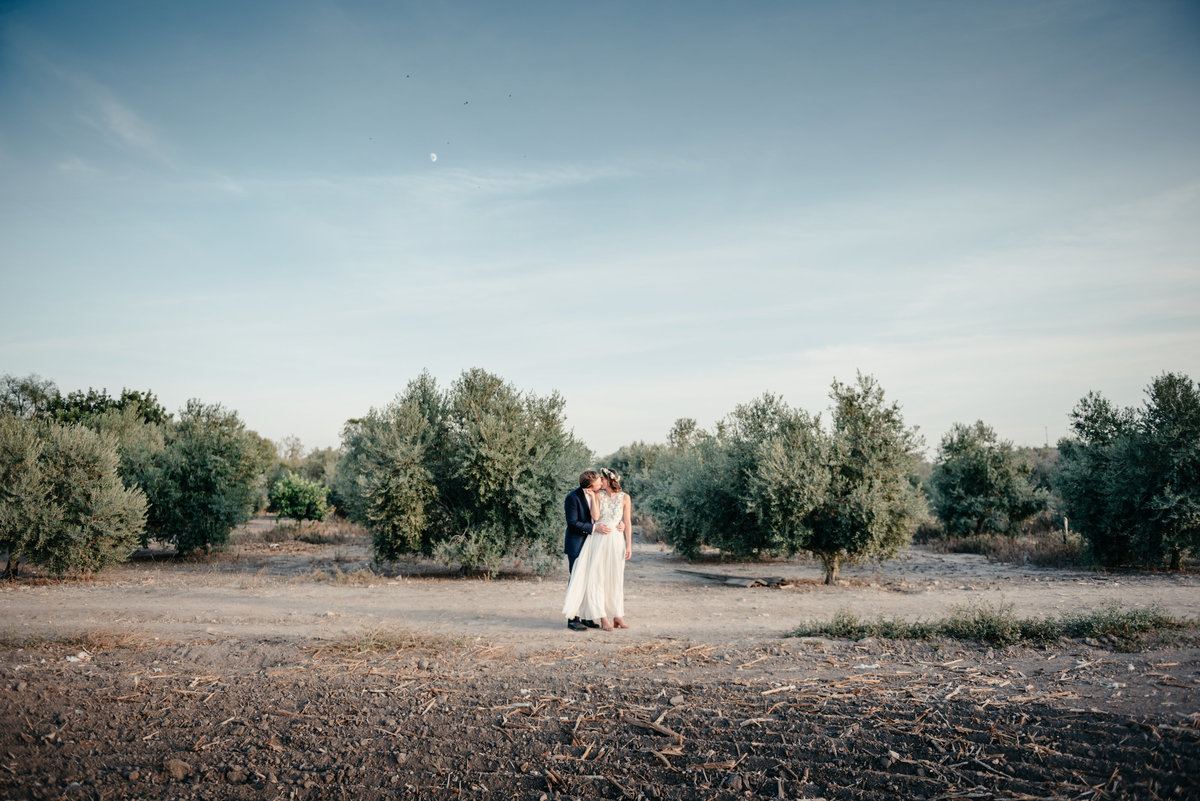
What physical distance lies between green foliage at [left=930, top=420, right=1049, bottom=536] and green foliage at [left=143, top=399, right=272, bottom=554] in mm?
27640

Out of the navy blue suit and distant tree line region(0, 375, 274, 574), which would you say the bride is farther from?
distant tree line region(0, 375, 274, 574)

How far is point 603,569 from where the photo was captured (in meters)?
10.1

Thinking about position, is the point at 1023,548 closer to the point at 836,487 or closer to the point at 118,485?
the point at 836,487

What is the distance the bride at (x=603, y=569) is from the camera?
9945 mm

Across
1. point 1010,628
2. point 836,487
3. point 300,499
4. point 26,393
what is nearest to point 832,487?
point 836,487

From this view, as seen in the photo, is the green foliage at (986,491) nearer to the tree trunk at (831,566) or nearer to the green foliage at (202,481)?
the tree trunk at (831,566)

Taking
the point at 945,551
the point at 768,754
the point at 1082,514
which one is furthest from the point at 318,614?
the point at 945,551

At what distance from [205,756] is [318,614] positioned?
7021 mm

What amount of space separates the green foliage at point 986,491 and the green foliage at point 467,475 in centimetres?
1953

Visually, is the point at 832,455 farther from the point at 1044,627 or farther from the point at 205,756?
the point at 205,756

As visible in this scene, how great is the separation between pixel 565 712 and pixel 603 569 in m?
4.61

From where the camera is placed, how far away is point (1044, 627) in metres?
8.55

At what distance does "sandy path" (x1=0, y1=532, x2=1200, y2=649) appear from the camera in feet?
32.2

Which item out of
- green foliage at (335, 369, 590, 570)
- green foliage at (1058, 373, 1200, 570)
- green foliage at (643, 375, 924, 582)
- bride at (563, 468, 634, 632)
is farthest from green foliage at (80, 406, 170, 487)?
green foliage at (1058, 373, 1200, 570)
